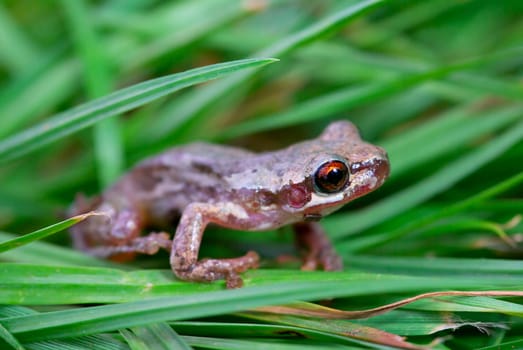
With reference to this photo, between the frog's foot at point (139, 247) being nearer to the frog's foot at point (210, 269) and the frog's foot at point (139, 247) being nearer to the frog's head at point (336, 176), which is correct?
the frog's foot at point (210, 269)

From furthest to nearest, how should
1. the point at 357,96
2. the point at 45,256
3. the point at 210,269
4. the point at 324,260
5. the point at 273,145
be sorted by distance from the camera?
the point at 273,145 < the point at 357,96 < the point at 324,260 < the point at 45,256 < the point at 210,269

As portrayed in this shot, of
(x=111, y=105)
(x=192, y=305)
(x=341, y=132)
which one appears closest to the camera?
(x=192, y=305)

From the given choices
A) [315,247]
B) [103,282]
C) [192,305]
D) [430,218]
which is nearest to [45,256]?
[103,282]

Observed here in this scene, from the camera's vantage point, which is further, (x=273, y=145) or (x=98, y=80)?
(x=273, y=145)

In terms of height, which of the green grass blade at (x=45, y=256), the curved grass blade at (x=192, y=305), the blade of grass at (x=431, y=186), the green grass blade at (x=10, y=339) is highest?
the blade of grass at (x=431, y=186)

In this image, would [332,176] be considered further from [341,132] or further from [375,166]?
[341,132]

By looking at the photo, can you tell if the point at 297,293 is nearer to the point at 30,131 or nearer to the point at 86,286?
the point at 86,286

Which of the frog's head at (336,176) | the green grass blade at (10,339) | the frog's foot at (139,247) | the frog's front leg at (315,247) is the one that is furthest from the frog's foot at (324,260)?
the green grass blade at (10,339)
